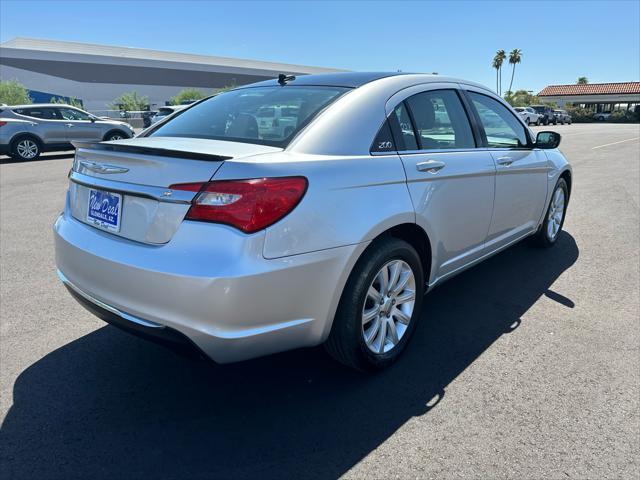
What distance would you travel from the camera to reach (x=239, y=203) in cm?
204

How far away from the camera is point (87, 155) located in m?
2.61

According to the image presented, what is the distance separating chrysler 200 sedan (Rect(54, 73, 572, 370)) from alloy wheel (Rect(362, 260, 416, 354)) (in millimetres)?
11

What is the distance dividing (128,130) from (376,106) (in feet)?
48.2

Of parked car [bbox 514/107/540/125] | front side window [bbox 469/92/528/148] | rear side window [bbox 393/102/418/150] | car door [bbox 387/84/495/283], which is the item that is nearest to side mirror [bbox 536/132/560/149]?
front side window [bbox 469/92/528/148]

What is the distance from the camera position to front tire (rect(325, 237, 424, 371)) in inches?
98.1

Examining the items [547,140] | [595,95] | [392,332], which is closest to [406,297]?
[392,332]

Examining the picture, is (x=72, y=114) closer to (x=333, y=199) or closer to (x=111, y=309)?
(x=111, y=309)

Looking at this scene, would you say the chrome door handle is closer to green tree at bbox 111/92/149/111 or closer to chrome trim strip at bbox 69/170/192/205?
chrome trim strip at bbox 69/170/192/205

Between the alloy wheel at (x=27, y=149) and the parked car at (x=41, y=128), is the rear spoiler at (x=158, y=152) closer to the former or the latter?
the parked car at (x=41, y=128)

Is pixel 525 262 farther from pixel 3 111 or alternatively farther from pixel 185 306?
pixel 3 111

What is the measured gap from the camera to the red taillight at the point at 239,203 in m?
2.04

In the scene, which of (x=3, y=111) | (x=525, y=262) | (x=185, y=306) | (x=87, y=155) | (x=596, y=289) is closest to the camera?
(x=185, y=306)

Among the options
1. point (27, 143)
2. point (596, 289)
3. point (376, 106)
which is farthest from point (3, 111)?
point (596, 289)

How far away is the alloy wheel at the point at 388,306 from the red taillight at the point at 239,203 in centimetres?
82
